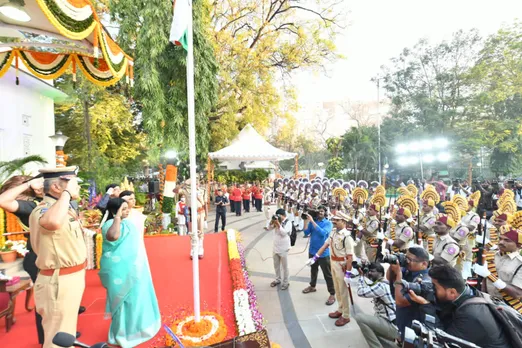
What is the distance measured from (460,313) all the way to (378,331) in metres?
1.39

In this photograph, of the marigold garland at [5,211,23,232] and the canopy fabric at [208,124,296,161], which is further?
the canopy fabric at [208,124,296,161]

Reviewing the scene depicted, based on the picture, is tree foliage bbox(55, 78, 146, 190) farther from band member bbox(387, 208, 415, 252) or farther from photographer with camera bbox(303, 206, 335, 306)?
band member bbox(387, 208, 415, 252)

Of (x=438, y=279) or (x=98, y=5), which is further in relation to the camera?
(x=98, y=5)

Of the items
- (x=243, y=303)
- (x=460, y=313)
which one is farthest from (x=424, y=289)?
(x=243, y=303)

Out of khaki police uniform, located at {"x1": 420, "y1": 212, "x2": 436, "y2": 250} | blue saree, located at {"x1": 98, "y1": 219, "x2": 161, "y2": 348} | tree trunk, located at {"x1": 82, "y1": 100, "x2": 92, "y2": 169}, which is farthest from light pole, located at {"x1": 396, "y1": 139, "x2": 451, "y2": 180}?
blue saree, located at {"x1": 98, "y1": 219, "x2": 161, "y2": 348}

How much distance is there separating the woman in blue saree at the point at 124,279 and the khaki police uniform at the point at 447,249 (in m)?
4.44

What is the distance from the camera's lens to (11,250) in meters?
6.23

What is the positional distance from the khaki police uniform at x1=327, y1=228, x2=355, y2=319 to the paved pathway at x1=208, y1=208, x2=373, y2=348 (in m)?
0.31

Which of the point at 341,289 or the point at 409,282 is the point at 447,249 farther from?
the point at 409,282

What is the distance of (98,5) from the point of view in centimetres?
1323

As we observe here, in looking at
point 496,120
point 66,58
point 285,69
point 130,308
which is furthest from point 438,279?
point 496,120

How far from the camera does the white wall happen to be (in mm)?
8539

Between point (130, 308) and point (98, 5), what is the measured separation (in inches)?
573

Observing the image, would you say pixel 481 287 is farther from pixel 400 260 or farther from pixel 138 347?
pixel 138 347
